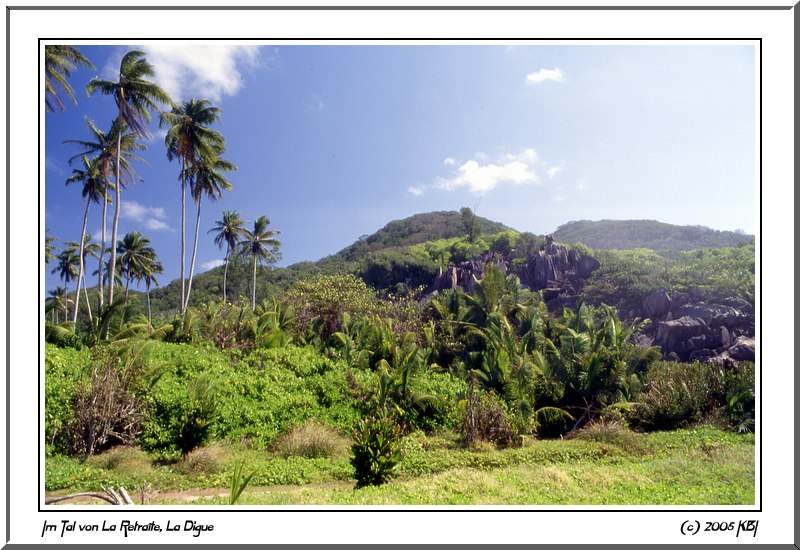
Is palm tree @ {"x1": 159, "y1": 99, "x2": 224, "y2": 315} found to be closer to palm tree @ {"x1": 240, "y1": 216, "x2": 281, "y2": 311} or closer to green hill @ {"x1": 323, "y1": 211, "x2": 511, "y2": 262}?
palm tree @ {"x1": 240, "y1": 216, "x2": 281, "y2": 311}

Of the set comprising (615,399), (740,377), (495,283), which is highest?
(495,283)

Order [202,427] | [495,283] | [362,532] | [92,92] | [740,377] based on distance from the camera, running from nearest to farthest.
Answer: [362,532]
[202,427]
[740,377]
[92,92]
[495,283]

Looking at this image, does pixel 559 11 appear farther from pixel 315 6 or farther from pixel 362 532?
pixel 362 532

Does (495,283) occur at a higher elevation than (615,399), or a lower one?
higher

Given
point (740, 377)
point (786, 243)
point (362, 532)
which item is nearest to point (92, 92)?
point (362, 532)

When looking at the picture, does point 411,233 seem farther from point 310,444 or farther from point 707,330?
point 310,444

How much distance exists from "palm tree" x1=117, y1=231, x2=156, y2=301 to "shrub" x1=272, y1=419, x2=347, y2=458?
29.0 meters

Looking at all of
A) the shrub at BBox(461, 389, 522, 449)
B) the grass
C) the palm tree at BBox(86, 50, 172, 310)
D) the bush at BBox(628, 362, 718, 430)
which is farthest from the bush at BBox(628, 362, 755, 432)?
the palm tree at BBox(86, 50, 172, 310)

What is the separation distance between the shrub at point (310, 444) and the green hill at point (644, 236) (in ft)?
120

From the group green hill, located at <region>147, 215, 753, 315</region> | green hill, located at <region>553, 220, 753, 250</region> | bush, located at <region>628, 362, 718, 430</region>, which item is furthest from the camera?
green hill, located at <region>147, 215, 753, 315</region>

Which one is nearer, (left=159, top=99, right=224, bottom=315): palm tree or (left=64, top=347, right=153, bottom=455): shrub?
(left=64, top=347, right=153, bottom=455): shrub

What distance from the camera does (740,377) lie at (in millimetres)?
11656

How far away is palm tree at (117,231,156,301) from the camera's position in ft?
110

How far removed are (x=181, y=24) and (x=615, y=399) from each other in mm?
12393
